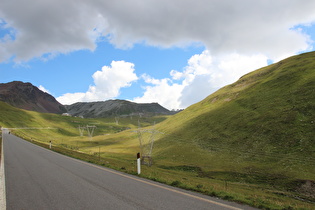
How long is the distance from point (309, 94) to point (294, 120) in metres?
14.2

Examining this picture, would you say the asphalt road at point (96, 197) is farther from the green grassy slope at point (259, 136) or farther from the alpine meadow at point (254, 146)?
the green grassy slope at point (259, 136)

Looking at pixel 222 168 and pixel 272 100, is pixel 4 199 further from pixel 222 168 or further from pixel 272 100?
pixel 272 100

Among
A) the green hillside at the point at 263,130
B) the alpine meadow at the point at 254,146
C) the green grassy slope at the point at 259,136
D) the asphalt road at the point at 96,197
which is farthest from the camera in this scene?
the green hillside at the point at 263,130

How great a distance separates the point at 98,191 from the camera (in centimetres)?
1045

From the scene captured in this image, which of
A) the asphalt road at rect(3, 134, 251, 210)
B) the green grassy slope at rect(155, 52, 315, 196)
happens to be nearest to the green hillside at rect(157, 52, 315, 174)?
the green grassy slope at rect(155, 52, 315, 196)

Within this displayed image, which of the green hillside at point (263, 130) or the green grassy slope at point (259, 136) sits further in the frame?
the green hillside at point (263, 130)

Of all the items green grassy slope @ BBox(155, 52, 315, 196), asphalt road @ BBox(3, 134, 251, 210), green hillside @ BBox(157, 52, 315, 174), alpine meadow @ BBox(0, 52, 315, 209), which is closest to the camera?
asphalt road @ BBox(3, 134, 251, 210)

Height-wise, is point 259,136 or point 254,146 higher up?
point 259,136

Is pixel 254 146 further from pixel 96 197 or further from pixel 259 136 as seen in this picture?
pixel 96 197

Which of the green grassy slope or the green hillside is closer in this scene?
the green grassy slope

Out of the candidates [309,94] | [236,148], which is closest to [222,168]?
[236,148]

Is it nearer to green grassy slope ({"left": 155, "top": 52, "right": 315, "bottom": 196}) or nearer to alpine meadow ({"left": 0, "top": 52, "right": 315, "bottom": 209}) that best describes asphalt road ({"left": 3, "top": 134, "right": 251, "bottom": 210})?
alpine meadow ({"left": 0, "top": 52, "right": 315, "bottom": 209})

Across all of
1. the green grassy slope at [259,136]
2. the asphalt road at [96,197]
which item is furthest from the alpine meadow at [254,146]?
the asphalt road at [96,197]

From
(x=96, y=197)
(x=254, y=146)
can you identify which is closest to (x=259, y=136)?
(x=254, y=146)
